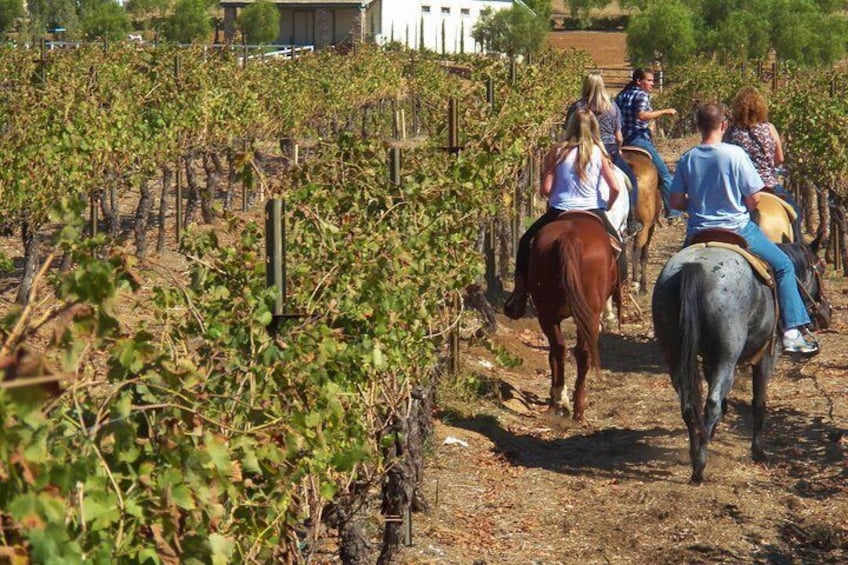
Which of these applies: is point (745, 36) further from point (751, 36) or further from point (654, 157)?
point (654, 157)

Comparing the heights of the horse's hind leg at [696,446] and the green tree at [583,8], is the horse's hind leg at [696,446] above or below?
below

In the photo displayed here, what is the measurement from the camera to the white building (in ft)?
257

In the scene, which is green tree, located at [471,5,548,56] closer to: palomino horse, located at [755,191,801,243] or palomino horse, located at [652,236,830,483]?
palomino horse, located at [755,191,801,243]

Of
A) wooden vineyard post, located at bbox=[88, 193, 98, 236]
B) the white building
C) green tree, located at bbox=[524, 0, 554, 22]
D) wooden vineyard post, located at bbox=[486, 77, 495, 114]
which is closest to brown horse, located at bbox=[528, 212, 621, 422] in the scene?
wooden vineyard post, located at bbox=[486, 77, 495, 114]

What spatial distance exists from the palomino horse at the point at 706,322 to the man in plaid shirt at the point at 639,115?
600cm

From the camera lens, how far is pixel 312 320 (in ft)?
18.3

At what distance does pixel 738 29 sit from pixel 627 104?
161ft

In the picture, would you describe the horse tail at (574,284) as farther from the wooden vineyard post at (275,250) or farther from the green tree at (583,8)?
the green tree at (583,8)

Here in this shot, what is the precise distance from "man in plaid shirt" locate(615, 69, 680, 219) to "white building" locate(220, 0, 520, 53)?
6175cm

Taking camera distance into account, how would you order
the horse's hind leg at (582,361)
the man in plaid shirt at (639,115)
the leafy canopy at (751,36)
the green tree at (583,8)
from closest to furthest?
the horse's hind leg at (582,361) → the man in plaid shirt at (639,115) → the leafy canopy at (751,36) → the green tree at (583,8)

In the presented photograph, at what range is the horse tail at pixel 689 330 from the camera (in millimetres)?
8398

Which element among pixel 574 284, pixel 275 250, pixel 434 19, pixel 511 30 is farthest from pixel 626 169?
pixel 434 19

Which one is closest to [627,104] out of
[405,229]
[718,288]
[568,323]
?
[568,323]

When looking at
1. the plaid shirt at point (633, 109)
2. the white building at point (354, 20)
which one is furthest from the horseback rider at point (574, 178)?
the white building at point (354, 20)
